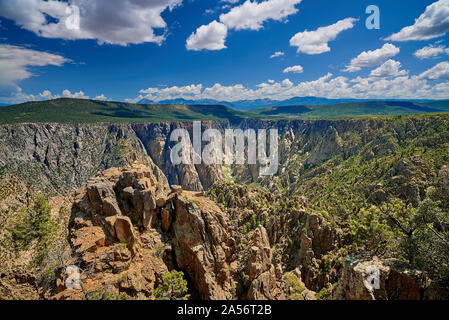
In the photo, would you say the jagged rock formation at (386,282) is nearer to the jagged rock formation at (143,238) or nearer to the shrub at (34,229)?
the jagged rock formation at (143,238)

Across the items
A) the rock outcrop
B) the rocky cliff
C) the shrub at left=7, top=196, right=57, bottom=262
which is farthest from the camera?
the rock outcrop

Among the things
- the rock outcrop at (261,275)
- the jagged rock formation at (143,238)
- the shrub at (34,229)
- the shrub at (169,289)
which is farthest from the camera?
the rock outcrop at (261,275)

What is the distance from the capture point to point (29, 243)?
3322 cm

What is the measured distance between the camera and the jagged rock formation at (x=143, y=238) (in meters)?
26.1

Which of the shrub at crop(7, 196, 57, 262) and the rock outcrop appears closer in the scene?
the shrub at crop(7, 196, 57, 262)

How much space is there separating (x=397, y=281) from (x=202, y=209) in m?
26.7

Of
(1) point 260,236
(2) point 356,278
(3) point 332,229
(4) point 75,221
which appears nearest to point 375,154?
(3) point 332,229

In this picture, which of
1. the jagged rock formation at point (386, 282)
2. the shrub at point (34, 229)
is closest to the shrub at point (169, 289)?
the shrub at point (34, 229)

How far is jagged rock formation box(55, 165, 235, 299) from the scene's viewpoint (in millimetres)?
26078

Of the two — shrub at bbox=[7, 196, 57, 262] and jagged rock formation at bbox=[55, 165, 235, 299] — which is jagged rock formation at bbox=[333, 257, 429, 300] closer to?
jagged rock formation at bbox=[55, 165, 235, 299]

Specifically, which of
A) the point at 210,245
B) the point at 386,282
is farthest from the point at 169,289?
the point at 386,282

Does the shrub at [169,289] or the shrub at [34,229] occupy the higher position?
the shrub at [34,229]

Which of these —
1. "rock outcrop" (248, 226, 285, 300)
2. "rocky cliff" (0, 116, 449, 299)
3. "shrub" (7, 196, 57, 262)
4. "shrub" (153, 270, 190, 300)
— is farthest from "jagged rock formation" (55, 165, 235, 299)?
"shrub" (7, 196, 57, 262)
